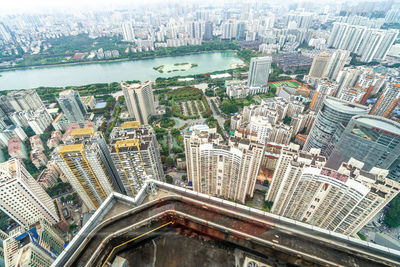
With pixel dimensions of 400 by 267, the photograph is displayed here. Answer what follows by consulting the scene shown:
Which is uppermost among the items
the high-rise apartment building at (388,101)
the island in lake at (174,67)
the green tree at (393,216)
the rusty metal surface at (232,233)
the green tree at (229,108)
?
the rusty metal surface at (232,233)

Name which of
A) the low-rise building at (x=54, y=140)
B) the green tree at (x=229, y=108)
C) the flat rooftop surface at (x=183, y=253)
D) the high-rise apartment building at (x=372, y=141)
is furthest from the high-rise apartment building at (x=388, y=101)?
the low-rise building at (x=54, y=140)

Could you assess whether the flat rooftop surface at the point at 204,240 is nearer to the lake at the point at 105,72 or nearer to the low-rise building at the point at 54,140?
the low-rise building at the point at 54,140

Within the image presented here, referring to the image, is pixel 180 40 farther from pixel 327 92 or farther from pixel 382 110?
pixel 382 110

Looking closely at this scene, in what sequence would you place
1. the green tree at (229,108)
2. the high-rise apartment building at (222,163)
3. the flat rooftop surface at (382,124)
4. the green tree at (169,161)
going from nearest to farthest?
the high-rise apartment building at (222,163) < the flat rooftop surface at (382,124) < the green tree at (169,161) < the green tree at (229,108)

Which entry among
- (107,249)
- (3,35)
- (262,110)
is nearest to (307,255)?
(107,249)

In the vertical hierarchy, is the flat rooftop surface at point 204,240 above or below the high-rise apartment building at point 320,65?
above

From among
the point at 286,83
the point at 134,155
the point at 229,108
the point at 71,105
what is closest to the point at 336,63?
the point at 286,83

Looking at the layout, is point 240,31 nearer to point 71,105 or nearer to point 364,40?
point 364,40

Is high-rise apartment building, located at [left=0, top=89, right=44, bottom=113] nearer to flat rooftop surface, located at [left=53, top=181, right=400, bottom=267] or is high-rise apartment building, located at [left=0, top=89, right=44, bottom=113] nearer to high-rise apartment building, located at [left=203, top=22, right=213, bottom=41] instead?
flat rooftop surface, located at [left=53, top=181, right=400, bottom=267]
